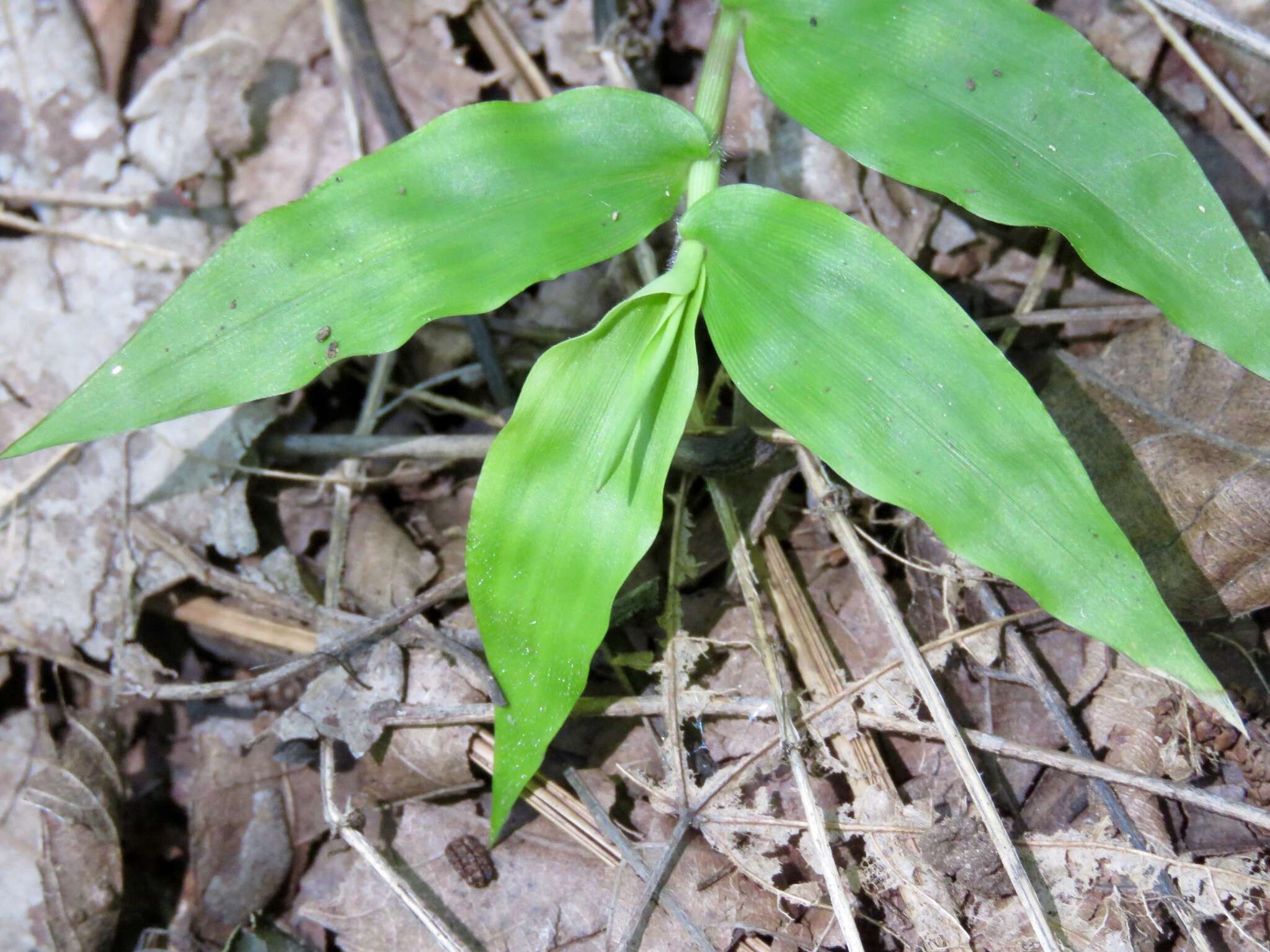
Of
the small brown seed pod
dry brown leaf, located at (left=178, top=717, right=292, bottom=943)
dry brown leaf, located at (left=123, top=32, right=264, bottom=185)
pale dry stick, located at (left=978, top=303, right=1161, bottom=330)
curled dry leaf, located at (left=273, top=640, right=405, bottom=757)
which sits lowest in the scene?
dry brown leaf, located at (left=178, top=717, right=292, bottom=943)

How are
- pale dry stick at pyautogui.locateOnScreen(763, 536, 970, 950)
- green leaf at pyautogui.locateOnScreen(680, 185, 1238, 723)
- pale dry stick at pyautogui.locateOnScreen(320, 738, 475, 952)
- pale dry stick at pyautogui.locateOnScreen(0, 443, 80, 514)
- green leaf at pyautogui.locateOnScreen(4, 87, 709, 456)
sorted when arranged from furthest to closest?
pale dry stick at pyautogui.locateOnScreen(0, 443, 80, 514)
pale dry stick at pyautogui.locateOnScreen(320, 738, 475, 952)
pale dry stick at pyautogui.locateOnScreen(763, 536, 970, 950)
green leaf at pyautogui.locateOnScreen(4, 87, 709, 456)
green leaf at pyautogui.locateOnScreen(680, 185, 1238, 723)

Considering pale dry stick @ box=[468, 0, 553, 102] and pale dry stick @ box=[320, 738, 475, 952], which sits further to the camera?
pale dry stick @ box=[468, 0, 553, 102]

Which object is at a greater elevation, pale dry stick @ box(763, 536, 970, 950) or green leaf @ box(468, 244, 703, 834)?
green leaf @ box(468, 244, 703, 834)

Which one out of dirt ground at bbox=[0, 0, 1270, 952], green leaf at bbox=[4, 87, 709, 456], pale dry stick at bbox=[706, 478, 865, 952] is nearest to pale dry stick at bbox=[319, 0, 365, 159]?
dirt ground at bbox=[0, 0, 1270, 952]

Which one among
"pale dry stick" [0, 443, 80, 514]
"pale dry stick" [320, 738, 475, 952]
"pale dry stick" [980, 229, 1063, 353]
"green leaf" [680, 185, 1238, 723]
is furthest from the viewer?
"pale dry stick" [0, 443, 80, 514]

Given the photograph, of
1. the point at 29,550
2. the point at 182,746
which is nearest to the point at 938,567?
the point at 182,746

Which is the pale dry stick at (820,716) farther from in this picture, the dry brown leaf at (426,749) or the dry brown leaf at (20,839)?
the dry brown leaf at (20,839)

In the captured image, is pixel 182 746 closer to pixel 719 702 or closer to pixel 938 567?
pixel 719 702

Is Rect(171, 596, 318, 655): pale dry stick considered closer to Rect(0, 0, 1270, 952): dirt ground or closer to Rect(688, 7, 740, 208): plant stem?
Rect(0, 0, 1270, 952): dirt ground
